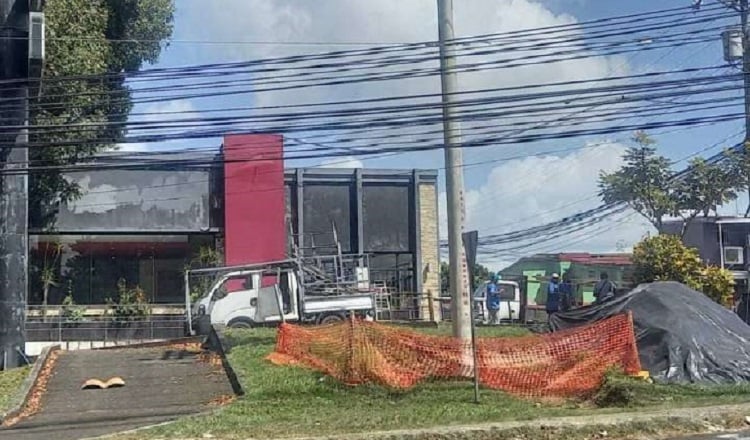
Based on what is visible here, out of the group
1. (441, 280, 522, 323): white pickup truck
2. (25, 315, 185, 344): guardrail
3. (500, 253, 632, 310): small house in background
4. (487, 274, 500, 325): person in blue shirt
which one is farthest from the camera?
(500, 253, 632, 310): small house in background

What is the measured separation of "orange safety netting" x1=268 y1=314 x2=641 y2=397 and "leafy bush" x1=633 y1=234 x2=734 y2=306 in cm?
864

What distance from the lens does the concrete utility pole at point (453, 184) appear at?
16.2m

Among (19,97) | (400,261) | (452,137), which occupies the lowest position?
(400,261)

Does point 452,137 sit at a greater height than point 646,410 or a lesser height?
greater

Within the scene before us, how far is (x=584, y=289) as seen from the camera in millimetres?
33250

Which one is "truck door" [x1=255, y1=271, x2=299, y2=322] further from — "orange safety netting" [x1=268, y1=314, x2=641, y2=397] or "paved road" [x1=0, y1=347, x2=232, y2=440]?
"orange safety netting" [x1=268, y1=314, x2=641, y2=397]

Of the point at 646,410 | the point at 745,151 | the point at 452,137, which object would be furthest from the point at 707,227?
the point at 646,410

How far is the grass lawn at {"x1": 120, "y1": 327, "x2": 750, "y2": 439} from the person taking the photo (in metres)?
11.7

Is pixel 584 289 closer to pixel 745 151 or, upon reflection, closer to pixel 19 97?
pixel 745 151

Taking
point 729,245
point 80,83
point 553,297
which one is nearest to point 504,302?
point 553,297

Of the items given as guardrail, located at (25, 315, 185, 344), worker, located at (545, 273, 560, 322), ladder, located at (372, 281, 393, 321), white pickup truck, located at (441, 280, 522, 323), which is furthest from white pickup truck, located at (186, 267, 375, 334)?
white pickup truck, located at (441, 280, 522, 323)

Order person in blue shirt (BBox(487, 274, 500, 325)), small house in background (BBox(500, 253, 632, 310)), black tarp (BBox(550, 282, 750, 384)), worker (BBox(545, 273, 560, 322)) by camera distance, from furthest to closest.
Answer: small house in background (BBox(500, 253, 632, 310)) → person in blue shirt (BBox(487, 274, 500, 325)) → worker (BBox(545, 273, 560, 322)) → black tarp (BBox(550, 282, 750, 384))

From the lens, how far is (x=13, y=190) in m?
20.3

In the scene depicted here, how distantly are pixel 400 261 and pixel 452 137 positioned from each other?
55.1ft
